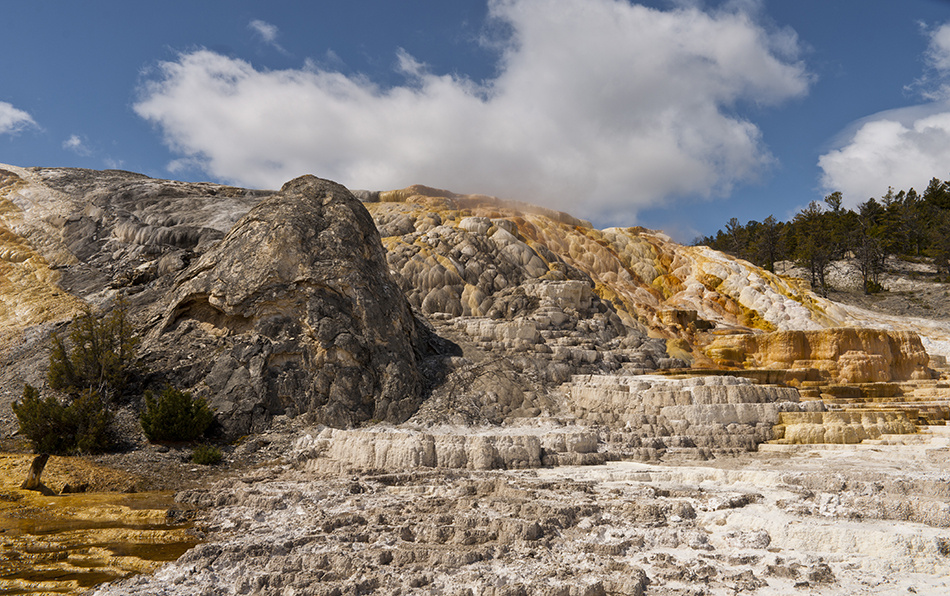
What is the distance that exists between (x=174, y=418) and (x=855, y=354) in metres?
30.0

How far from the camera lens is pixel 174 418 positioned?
54.8 feet

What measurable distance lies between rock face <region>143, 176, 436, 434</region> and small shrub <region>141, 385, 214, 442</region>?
41.5 inches

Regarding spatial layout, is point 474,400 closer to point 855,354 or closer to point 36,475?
point 36,475

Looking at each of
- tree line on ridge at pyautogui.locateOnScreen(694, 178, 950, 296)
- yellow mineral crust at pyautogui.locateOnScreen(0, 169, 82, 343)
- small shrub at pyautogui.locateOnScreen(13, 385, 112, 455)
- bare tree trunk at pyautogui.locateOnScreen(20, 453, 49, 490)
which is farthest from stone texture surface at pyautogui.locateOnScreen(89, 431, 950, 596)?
tree line on ridge at pyautogui.locateOnScreen(694, 178, 950, 296)

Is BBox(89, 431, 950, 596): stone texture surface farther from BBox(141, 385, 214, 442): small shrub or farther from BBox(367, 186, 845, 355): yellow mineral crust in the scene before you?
BBox(367, 186, 845, 355): yellow mineral crust

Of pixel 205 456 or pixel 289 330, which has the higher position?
pixel 289 330

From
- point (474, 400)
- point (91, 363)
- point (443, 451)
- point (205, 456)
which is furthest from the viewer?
point (474, 400)

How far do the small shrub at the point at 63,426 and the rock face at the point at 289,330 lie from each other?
3.16 m

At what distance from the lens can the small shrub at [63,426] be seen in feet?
50.5

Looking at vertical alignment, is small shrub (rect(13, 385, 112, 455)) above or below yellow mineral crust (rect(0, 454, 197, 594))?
above

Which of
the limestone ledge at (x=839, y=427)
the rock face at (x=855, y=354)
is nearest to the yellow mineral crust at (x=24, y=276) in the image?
the limestone ledge at (x=839, y=427)

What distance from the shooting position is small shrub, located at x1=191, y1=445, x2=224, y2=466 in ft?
51.4

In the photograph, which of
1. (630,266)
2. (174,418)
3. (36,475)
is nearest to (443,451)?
(174,418)

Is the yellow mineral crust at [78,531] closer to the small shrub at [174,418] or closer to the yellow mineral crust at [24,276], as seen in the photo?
the small shrub at [174,418]
